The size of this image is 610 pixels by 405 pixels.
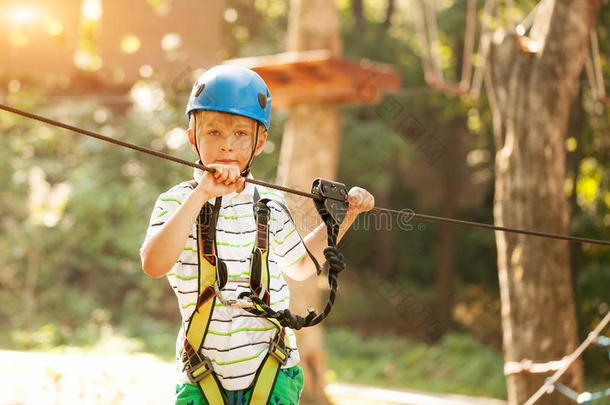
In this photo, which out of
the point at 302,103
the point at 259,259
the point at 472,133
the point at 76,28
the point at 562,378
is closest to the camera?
the point at 259,259

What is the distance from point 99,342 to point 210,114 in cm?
1044

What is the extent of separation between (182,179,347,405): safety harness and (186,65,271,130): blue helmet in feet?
0.75

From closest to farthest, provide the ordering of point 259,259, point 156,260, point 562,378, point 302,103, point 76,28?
point 156,260 < point 259,259 < point 562,378 < point 302,103 < point 76,28

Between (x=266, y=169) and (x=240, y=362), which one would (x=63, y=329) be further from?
(x=240, y=362)

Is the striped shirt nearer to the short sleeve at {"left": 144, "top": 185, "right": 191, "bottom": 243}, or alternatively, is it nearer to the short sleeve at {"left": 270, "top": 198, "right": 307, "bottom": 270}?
the short sleeve at {"left": 144, "top": 185, "right": 191, "bottom": 243}

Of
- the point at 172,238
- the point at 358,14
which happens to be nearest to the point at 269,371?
the point at 172,238

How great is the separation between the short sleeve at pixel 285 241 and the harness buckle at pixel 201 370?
16.2 inches

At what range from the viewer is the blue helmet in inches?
77.2

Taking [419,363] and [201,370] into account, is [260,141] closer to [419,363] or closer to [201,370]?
[201,370]

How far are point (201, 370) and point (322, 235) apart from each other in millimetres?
591

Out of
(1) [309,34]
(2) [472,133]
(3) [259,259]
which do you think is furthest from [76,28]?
(2) [472,133]

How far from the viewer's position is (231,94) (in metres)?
1.96

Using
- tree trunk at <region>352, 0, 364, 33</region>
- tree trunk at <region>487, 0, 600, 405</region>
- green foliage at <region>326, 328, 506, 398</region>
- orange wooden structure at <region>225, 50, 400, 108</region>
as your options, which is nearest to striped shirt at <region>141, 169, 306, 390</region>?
tree trunk at <region>487, 0, 600, 405</region>

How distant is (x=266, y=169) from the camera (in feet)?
38.4
